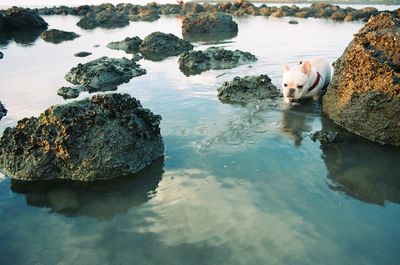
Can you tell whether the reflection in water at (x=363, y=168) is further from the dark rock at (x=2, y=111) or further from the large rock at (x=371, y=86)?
the dark rock at (x=2, y=111)

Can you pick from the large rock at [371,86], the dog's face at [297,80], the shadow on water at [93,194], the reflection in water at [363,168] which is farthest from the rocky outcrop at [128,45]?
the reflection in water at [363,168]

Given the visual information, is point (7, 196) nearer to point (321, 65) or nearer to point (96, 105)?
point (96, 105)

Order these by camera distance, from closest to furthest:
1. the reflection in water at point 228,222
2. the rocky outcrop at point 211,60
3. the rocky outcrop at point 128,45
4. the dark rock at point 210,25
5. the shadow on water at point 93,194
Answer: the reflection in water at point 228,222
the shadow on water at point 93,194
the rocky outcrop at point 211,60
the rocky outcrop at point 128,45
the dark rock at point 210,25

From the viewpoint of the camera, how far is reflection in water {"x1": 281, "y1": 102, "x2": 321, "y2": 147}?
7.53 m

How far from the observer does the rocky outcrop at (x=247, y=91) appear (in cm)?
973

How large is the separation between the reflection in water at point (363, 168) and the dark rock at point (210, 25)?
794 inches

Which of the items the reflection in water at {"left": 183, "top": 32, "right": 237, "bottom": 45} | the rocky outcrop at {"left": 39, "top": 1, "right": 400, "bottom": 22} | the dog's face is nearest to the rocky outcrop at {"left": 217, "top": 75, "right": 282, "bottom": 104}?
the dog's face

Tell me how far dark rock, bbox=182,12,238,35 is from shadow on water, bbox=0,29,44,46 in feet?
34.4

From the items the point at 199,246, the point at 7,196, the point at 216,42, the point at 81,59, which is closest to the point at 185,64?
the point at 81,59

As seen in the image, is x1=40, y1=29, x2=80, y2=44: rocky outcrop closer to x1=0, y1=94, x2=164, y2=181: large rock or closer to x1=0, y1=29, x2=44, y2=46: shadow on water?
x1=0, y1=29, x2=44, y2=46: shadow on water

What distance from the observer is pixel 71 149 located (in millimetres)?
6148

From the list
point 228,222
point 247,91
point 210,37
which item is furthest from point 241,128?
point 210,37

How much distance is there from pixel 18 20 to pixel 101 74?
72.0 feet

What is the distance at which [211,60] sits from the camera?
14.6 meters
